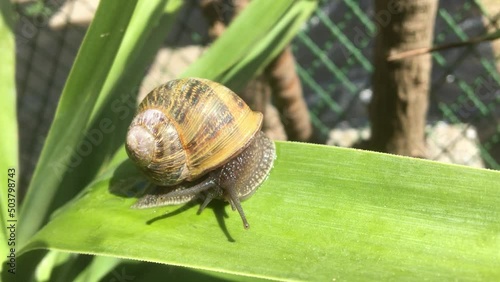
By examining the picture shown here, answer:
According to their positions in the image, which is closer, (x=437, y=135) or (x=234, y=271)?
(x=234, y=271)

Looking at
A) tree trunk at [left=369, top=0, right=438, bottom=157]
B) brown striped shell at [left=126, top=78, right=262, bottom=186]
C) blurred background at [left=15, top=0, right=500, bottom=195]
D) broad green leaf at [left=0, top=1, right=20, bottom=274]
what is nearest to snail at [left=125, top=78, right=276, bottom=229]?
Answer: brown striped shell at [left=126, top=78, right=262, bottom=186]

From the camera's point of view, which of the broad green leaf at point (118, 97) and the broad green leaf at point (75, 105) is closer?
Result: the broad green leaf at point (75, 105)

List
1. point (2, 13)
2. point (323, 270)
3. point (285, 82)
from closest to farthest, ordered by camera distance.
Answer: point (323, 270), point (2, 13), point (285, 82)

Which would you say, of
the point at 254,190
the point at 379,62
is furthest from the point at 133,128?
the point at 379,62

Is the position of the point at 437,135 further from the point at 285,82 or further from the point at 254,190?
the point at 254,190

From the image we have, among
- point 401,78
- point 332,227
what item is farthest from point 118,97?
point 401,78

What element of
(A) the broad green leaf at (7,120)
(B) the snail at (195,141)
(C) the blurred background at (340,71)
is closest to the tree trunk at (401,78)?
(C) the blurred background at (340,71)

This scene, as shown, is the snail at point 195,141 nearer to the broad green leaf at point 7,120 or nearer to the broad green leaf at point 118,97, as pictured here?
the broad green leaf at point 118,97

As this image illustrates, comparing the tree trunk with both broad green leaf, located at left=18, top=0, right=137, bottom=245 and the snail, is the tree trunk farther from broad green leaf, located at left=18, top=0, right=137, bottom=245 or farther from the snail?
broad green leaf, located at left=18, top=0, right=137, bottom=245
